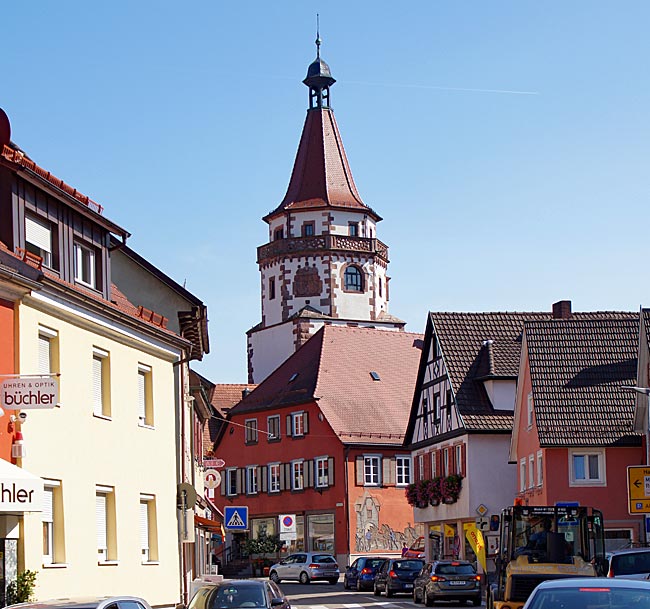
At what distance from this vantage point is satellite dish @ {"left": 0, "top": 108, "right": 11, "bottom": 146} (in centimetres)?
2404

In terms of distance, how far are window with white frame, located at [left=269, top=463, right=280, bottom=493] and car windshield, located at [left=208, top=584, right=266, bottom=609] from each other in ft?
187

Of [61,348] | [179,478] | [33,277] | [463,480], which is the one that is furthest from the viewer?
[463,480]

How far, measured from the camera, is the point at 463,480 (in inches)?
2189

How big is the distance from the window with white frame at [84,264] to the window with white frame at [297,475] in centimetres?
5001

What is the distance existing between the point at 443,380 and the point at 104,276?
105 ft

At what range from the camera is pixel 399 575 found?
46.6 metres

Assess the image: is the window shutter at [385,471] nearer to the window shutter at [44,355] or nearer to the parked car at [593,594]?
the window shutter at [44,355]

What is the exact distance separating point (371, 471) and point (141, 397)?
4655 centimetres

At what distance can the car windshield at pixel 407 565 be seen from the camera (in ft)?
154

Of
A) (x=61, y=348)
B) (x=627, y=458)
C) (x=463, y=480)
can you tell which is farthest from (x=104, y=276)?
(x=463, y=480)

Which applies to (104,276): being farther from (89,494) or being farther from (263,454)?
(263,454)

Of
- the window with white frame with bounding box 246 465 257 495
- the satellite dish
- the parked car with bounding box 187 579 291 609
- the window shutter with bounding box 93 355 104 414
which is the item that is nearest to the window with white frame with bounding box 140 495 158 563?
the window shutter with bounding box 93 355 104 414

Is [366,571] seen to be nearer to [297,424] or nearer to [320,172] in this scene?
[297,424]

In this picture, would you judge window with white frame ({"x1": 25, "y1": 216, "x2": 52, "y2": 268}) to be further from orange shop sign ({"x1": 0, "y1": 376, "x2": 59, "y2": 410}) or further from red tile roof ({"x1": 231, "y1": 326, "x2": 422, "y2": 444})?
red tile roof ({"x1": 231, "y1": 326, "x2": 422, "y2": 444})
